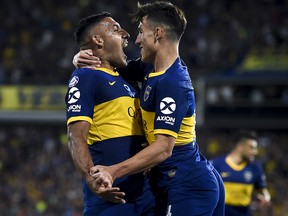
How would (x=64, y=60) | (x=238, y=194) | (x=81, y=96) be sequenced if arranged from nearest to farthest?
(x=81, y=96) → (x=238, y=194) → (x=64, y=60)

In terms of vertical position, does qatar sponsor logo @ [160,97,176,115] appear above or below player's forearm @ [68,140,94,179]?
above

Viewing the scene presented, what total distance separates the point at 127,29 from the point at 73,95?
56.8 feet

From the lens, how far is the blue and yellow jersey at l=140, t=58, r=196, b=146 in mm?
5547

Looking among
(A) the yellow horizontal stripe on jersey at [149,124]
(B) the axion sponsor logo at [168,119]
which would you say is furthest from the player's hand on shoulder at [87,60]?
(B) the axion sponsor logo at [168,119]

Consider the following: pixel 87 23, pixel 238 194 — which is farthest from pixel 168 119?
pixel 238 194

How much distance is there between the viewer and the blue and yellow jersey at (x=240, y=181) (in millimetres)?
10859

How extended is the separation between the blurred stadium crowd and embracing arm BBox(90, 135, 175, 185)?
12.5 m

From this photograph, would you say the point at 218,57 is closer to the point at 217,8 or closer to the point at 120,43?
the point at 217,8

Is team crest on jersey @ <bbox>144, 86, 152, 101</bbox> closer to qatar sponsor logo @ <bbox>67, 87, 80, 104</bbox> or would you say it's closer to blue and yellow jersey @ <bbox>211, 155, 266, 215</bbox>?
qatar sponsor logo @ <bbox>67, 87, 80, 104</bbox>

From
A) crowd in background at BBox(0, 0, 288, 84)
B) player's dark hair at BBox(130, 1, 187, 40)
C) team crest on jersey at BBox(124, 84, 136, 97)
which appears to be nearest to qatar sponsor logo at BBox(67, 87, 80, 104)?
team crest on jersey at BBox(124, 84, 136, 97)

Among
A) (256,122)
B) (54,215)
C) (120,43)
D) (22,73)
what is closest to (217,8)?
(256,122)

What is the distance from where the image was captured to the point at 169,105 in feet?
18.2

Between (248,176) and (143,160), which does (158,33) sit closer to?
(143,160)

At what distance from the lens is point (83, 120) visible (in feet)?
18.6
